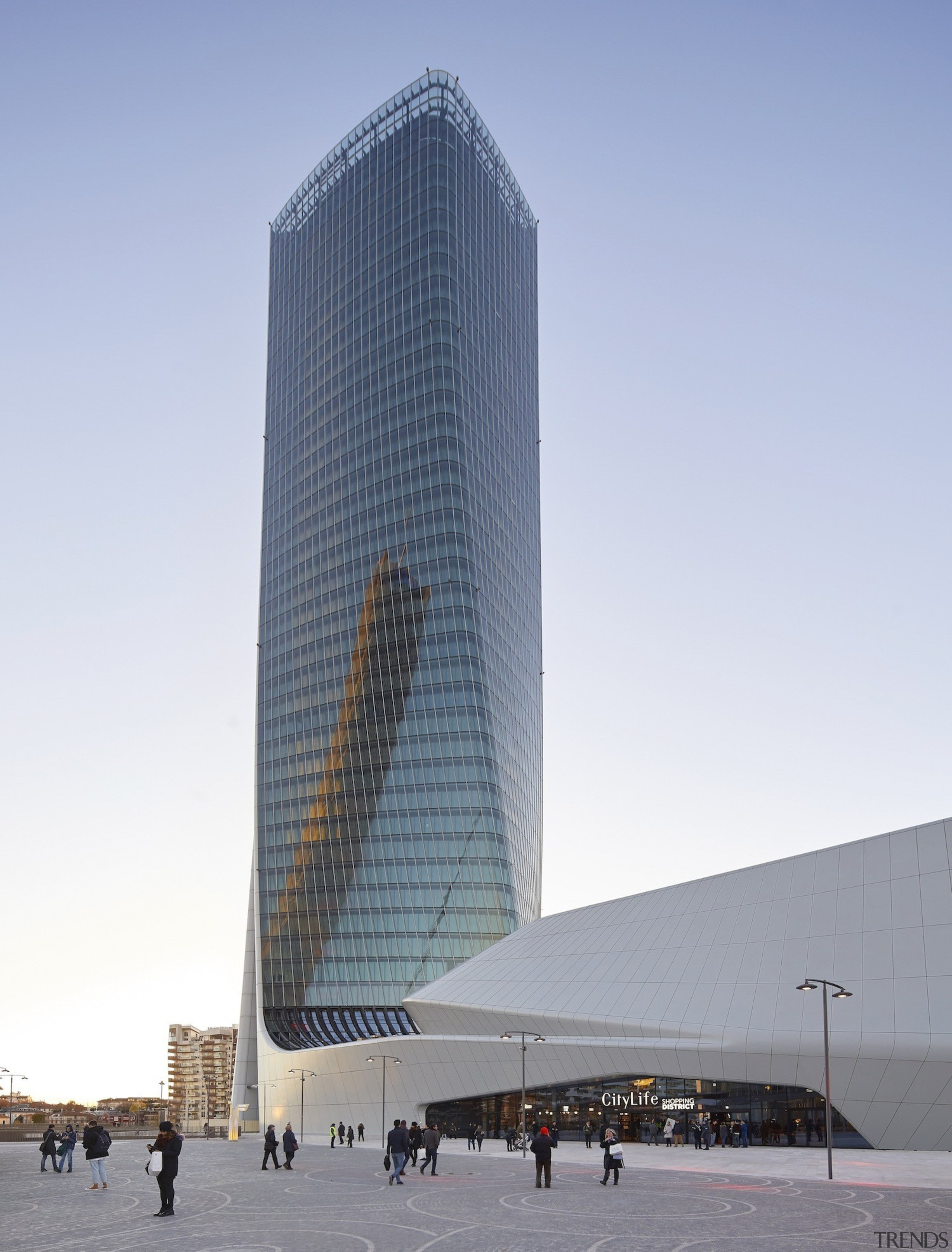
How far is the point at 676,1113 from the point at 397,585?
231ft

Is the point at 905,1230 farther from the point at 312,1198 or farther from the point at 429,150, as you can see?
the point at 429,150

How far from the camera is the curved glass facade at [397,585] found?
112m

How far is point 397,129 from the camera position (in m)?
138

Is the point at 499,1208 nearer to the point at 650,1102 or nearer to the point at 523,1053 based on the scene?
the point at 523,1053

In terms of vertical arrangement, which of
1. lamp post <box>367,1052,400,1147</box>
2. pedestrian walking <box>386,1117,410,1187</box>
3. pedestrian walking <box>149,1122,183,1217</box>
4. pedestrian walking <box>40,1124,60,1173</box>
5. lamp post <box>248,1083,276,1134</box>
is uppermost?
pedestrian walking <box>149,1122,183,1217</box>

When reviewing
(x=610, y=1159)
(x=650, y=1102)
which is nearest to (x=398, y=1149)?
(x=610, y=1159)

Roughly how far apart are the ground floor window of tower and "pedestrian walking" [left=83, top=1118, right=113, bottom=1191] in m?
31.9

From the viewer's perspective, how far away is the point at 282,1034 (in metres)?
116

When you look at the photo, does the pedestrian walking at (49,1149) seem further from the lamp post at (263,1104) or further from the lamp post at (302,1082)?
the lamp post at (263,1104)

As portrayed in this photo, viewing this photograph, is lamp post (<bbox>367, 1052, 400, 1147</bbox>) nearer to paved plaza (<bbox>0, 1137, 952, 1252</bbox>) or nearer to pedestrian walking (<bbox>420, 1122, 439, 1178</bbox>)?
paved plaza (<bbox>0, 1137, 952, 1252</bbox>)

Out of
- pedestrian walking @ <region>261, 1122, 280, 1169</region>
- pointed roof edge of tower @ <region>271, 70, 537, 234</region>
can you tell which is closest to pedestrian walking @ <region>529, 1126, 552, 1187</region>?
pedestrian walking @ <region>261, 1122, 280, 1169</region>

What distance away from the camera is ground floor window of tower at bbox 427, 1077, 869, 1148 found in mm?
51906

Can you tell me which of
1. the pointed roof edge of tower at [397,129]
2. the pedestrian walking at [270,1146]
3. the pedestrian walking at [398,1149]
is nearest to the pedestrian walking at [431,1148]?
the pedestrian walking at [398,1149]

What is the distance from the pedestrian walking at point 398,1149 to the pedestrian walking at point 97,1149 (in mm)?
8092
